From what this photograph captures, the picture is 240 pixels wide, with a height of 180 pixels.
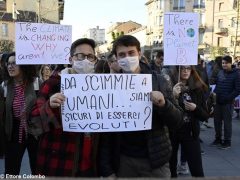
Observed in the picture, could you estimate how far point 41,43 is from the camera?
4797 mm

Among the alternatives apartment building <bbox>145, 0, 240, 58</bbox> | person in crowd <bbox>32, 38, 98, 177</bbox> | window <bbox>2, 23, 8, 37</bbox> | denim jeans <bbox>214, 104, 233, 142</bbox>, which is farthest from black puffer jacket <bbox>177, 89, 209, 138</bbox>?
window <bbox>2, 23, 8, 37</bbox>

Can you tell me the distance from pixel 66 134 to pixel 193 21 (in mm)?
2553

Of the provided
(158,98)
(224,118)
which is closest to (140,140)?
(158,98)

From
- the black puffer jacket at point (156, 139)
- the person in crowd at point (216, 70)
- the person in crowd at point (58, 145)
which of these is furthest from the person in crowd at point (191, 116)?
the person in crowd at point (216, 70)

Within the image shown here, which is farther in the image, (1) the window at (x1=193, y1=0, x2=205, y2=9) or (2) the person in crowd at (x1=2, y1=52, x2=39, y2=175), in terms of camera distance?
(1) the window at (x1=193, y1=0, x2=205, y2=9)

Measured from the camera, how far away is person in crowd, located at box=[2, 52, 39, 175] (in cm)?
430

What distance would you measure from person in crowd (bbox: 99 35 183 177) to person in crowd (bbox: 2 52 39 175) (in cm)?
143

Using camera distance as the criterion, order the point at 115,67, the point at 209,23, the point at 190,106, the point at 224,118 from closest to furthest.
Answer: the point at 115,67, the point at 190,106, the point at 224,118, the point at 209,23

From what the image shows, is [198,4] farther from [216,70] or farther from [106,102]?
[106,102]

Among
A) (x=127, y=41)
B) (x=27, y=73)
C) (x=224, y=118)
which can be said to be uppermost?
(x=127, y=41)

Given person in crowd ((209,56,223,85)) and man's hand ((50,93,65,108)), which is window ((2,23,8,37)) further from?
man's hand ((50,93,65,108))

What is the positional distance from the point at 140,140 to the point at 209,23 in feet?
256

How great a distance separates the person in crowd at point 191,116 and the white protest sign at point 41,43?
1.43 metres

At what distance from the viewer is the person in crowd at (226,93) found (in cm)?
827
